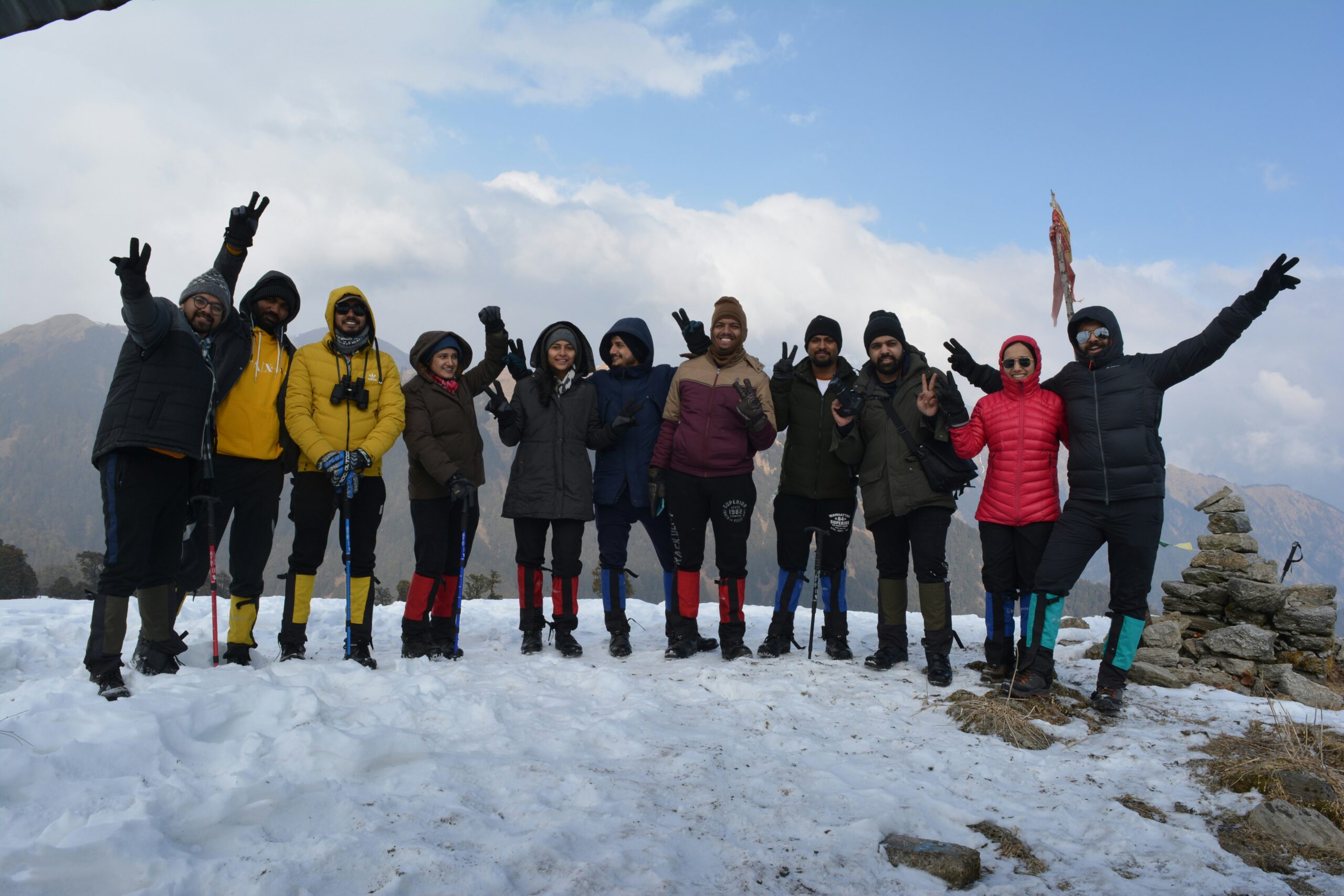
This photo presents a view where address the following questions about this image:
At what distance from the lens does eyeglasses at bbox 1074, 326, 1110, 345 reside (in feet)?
16.4

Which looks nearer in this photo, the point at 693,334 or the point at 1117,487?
the point at 1117,487

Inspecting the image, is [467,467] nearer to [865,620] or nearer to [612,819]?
[612,819]

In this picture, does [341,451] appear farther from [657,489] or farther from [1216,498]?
[1216,498]

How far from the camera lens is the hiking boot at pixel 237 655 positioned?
4754 mm

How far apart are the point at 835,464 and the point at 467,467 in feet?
10.1

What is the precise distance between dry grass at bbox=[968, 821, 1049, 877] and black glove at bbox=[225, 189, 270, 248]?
5.50 metres

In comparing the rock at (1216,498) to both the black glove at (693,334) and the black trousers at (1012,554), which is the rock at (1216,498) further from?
the black glove at (693,334)

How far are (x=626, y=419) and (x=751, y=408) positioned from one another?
41.1 inches

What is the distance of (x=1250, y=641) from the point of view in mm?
6781

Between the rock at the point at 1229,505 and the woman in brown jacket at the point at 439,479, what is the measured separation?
840cm

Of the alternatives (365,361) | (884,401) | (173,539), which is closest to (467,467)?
(365,361)

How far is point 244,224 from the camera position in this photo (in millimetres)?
4832

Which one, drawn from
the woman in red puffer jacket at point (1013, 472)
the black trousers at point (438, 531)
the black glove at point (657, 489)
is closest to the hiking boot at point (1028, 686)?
Answer: the woman in red puffer jacket at point (1013, 472)

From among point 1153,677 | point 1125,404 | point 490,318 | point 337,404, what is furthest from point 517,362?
point 1153,677
